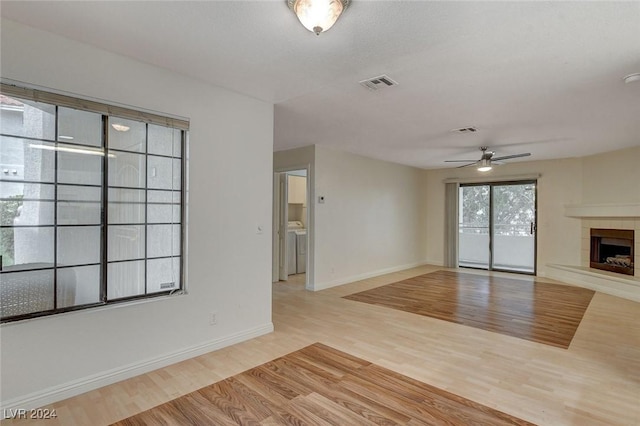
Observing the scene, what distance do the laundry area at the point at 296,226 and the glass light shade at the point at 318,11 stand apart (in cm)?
503

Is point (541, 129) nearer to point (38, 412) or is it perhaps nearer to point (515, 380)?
point (515, 380)

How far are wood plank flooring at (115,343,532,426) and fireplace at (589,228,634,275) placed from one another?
228 inches

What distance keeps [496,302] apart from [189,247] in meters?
4.60

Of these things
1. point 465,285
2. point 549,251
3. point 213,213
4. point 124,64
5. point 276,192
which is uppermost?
point 124,64

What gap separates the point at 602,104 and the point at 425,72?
228 cm

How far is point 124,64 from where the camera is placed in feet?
8.61

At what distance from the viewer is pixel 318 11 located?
69.5 inches

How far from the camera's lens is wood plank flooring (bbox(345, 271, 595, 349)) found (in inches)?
156

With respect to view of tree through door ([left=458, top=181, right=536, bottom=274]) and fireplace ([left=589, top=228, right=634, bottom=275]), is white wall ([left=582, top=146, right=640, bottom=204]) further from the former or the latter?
view of tree through door ([left=458, top=181, right=536, bottom=274])

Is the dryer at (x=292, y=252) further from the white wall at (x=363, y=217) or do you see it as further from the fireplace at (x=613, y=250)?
the fireplace at (x=613, y=250)

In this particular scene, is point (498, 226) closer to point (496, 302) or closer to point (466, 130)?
point (496, 302)

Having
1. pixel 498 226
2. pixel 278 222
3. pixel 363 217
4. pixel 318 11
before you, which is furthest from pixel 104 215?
pixel 498 226

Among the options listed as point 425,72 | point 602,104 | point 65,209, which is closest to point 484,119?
point 602,104

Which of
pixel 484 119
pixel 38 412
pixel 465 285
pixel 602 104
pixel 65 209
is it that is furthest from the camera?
pixel 465 285
